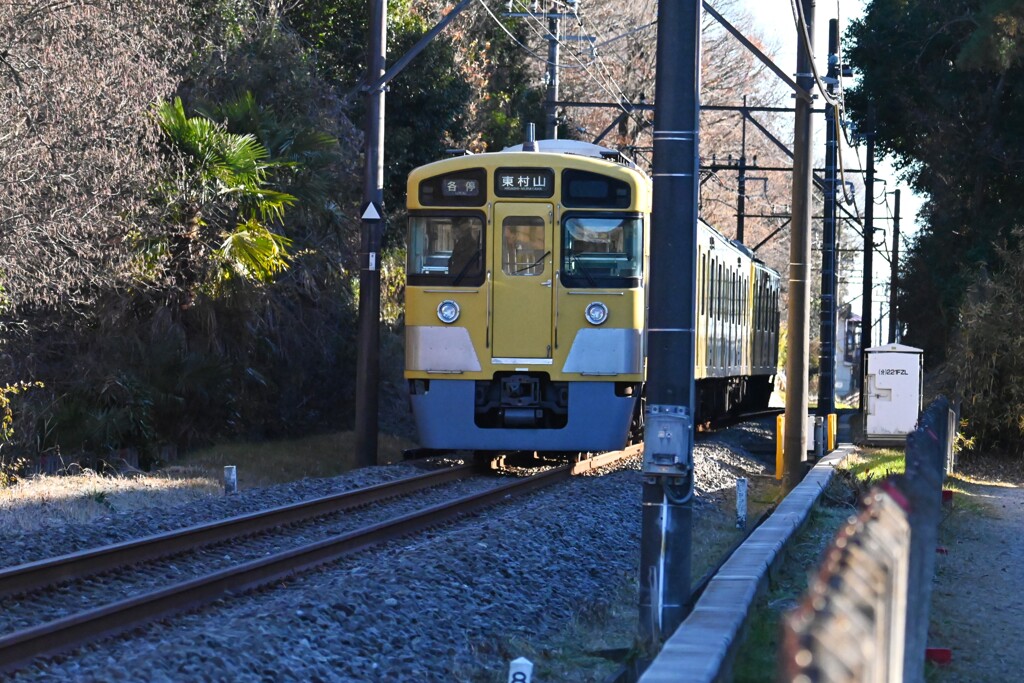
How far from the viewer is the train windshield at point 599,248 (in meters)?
15.8

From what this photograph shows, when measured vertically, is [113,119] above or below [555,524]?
above

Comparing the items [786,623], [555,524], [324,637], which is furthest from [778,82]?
[786,623]

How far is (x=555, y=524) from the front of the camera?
11.4 meters

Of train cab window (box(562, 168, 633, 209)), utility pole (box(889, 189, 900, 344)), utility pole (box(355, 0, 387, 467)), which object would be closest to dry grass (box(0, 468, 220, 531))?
utility pole (box(355, 0, 387, 467))

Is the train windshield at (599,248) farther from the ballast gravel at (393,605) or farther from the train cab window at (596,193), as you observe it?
the ballast gravel at (393,605)

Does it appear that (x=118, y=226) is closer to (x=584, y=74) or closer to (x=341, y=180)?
(x=341, y=180)

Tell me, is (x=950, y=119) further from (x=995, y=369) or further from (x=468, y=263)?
(x=468, y=263)

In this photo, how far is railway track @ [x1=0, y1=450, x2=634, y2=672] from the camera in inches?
277

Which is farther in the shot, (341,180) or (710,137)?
(710,137)

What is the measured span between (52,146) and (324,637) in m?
10.2

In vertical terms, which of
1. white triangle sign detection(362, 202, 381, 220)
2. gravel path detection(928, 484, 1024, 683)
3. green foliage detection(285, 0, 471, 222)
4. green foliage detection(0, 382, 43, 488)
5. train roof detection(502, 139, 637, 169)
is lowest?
gravel path detection(928, 484, 1024, 683)

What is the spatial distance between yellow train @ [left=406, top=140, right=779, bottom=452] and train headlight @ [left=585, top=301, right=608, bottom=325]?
1 centimetres

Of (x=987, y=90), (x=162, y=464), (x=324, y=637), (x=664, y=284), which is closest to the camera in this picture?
(x=324, y=637)

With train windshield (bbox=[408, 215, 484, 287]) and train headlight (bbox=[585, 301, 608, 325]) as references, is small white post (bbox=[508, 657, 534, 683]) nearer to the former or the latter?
train headlight (bbox=[585, 301, 608, 325])
